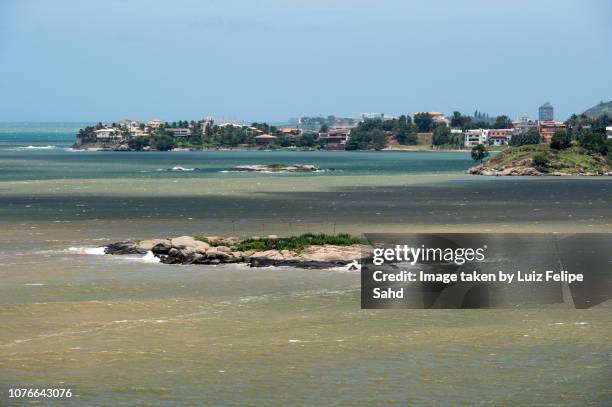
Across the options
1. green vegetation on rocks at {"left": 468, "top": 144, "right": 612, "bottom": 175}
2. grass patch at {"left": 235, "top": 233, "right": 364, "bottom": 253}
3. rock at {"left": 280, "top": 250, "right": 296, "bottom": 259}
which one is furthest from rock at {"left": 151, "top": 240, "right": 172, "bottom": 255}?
green vegetation on rocks at {"left": 468, "top": 144, "right": 612, "bottom": 175}

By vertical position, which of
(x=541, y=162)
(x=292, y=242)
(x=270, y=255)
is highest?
(x=292, y=242)

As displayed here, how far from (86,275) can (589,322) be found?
19066 mm

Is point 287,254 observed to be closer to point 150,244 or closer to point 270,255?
point 270,255

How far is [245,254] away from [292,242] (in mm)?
2280

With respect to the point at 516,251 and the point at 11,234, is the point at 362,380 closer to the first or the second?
the point at 516,251

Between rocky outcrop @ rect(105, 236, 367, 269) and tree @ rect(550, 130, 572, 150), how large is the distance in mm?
122092

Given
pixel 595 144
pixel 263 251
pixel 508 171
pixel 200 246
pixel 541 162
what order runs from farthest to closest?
pixel 595 144 → pixel 541 162 → pixel 508 171 → pixel 200 246 → pixel 263 251

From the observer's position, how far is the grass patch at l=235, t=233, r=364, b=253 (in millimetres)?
46969

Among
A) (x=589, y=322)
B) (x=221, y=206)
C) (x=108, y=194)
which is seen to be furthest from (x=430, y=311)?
(x=108, y=194)

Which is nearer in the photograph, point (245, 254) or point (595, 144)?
point (245, 254)

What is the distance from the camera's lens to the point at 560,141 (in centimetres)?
16525

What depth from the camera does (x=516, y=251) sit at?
50.2 m

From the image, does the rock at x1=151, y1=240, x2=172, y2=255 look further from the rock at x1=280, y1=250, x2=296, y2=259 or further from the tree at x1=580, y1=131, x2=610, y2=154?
the tree at x1=580, y1=131, x2=610, y2=154

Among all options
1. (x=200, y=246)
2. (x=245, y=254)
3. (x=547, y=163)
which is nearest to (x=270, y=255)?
(x=245, y=254)
